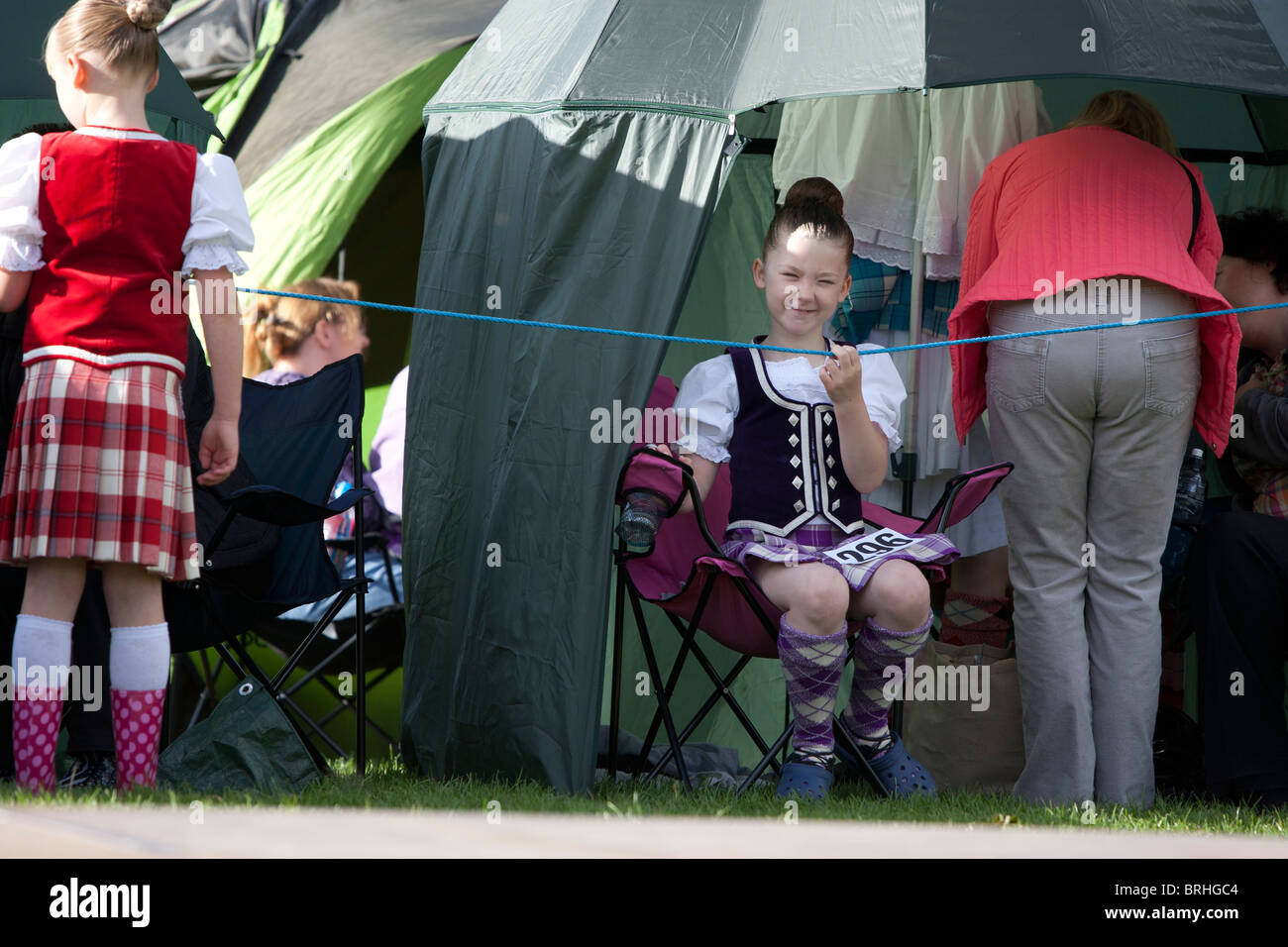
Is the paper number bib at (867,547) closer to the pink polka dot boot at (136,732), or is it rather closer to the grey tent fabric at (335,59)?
the pink polka dot boot at (136,732)

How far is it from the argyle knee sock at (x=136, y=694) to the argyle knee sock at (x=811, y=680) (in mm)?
1218

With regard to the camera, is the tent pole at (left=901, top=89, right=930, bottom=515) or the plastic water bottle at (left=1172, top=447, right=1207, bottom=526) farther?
the tent pole at (left=901, top=89, right=930, bottom=515)

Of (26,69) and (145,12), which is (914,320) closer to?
(145,12)

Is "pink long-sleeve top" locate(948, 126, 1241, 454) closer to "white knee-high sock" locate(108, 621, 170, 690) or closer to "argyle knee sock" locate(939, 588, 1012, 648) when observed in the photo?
"argyle knee sock" locate(939, 588, 1012, 648)

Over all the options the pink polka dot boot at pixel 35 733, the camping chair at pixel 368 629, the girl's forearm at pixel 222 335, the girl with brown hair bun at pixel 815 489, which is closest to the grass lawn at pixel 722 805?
the pink polka dot boot at pixel 35 733

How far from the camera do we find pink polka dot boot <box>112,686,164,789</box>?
8.87ft

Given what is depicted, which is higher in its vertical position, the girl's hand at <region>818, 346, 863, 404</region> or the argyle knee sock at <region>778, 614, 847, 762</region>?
the girl's hand at <region>818, 346, 863, 404</region>

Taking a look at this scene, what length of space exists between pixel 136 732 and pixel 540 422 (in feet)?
3.40

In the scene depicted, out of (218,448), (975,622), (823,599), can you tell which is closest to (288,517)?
(218,448)

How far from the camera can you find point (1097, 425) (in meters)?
3.23

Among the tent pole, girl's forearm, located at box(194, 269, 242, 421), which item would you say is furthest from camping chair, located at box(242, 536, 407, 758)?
girl's forearm, located at box(194, 269, 242, 421)

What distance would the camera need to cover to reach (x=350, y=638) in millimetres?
4285
